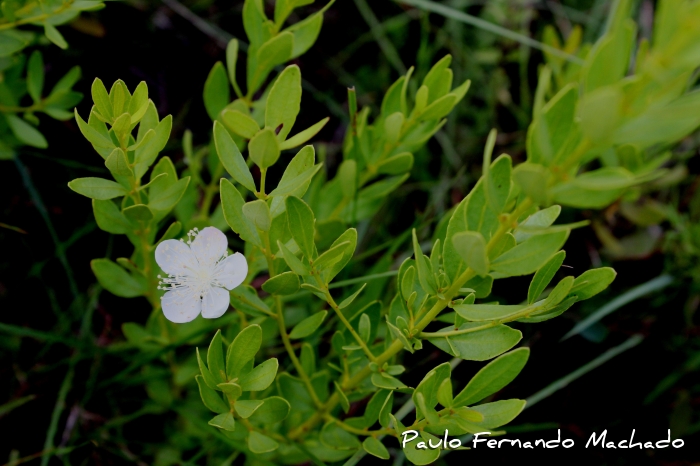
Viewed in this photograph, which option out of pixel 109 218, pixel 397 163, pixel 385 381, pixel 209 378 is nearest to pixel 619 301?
pixel 397 163

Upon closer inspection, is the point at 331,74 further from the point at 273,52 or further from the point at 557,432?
the point at 557,432

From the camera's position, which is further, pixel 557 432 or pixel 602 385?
pixel 602 385

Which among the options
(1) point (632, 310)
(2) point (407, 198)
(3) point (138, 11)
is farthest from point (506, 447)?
(3) point (138, 11)

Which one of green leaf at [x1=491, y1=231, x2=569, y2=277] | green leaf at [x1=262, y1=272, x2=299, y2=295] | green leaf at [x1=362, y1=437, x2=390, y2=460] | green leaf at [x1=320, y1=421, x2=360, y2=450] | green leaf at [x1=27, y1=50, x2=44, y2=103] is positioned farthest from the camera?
green leaf at [x1=27, y1=50, x2=44, y2=103]

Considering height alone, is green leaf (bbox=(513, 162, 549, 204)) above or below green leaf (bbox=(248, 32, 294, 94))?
below

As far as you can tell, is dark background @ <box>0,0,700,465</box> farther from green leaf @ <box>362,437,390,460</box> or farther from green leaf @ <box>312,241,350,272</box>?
green leaf @ <box>312,241,350,272</box>

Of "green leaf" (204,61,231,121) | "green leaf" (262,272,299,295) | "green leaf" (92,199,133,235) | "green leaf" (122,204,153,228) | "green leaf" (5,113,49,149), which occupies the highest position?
"green leaf" (204,61,231,121)

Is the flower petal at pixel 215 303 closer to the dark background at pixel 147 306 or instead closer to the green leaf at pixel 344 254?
the green leaf at pixel 344 254

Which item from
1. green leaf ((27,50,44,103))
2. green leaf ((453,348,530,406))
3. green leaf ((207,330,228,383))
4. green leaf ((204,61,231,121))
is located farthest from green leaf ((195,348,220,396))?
green leaf ((27,50,44,103))
